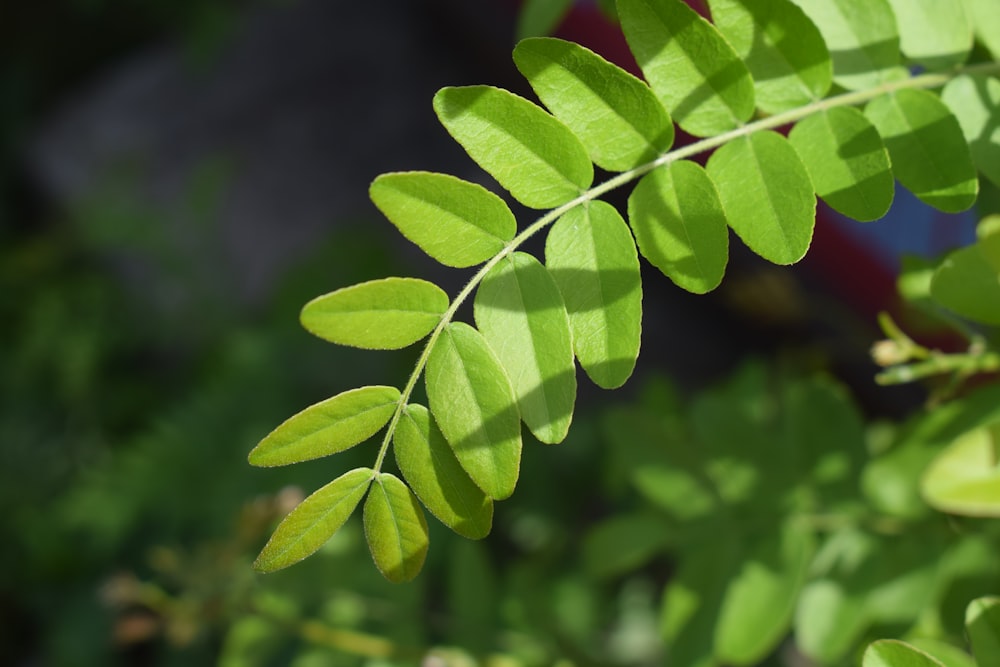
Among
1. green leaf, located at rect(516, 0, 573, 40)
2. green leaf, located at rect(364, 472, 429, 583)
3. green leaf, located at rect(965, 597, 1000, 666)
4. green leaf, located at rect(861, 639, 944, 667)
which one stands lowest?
green leaf, located at rect(965, 597, 1000, 666)

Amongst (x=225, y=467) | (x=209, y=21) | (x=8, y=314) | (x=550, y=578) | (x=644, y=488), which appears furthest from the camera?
(x=209, y=21)

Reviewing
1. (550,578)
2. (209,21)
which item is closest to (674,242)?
(550,578)

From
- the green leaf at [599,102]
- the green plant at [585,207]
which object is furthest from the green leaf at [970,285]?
the green leaf at [599,102]

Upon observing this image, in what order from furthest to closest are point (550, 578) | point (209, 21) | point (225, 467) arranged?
1. point (209, 21)
2. point (225, 467)
3. point (550, 578)

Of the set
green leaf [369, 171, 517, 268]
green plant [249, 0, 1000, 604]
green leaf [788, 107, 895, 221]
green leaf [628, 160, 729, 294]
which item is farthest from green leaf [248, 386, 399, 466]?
green leaf [788, 107, 895, 221]

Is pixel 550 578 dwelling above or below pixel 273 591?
below

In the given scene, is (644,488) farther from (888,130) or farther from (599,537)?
(888,130)

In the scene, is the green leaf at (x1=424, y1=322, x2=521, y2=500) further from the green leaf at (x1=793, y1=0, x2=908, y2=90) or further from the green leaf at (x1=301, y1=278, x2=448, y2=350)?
the green leaf at (x1=793, y1=0, x2=908, y2=90)

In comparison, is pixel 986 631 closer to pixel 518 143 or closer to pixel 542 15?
pixel 518 143
